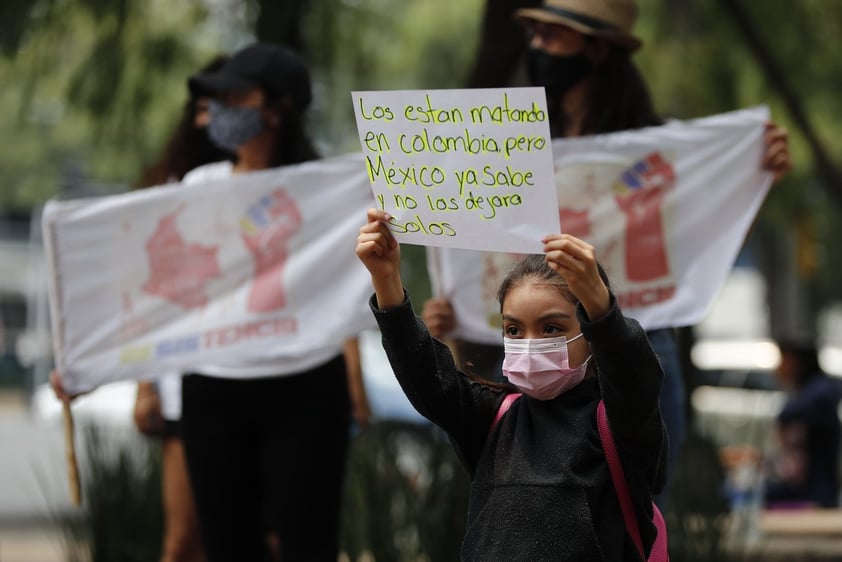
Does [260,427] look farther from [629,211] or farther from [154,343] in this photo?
[629,211]

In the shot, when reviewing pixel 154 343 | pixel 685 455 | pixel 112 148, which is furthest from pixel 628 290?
pixel 112 148

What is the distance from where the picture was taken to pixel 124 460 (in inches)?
255

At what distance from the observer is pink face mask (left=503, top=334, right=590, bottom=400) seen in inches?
108

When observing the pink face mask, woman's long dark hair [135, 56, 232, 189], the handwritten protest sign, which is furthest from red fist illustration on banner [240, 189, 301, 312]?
the pink face mask

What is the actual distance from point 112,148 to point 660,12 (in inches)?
174

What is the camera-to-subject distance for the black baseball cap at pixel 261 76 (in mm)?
4641

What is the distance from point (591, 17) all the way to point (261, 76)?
1106 millimetres

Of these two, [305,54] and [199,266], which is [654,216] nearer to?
[199,266]

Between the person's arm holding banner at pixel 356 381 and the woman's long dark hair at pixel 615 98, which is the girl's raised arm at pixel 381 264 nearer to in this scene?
the woman's long dark hair at pixel 615 98

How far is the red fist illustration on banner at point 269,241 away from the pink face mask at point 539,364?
2112 millimetres

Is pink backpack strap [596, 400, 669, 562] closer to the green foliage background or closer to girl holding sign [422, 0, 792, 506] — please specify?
girl holding sign [422, 0, 792, 506]

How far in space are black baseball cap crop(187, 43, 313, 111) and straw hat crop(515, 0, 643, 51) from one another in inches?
32.7

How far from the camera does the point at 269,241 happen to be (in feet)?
16.0

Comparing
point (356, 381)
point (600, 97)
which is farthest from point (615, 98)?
point (356, 381)
